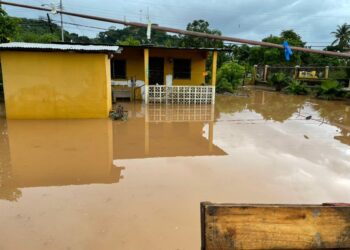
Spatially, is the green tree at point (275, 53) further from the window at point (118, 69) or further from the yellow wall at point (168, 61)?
the window at point (118, 69)

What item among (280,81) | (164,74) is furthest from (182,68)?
(280,81)

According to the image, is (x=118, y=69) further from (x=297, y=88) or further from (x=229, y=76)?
(x=297, y=88)

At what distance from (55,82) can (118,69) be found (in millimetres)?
6122

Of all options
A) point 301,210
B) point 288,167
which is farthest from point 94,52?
point 301,210

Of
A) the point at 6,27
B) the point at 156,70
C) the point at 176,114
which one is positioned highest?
the point at 6,27

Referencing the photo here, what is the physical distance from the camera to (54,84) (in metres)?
8.68

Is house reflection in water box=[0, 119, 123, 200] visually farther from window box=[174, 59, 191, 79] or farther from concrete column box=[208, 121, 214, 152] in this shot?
window box=[174, 59, 191, 79]

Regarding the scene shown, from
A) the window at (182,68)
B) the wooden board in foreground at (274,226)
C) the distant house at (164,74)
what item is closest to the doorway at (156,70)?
the distant house at (164,74)

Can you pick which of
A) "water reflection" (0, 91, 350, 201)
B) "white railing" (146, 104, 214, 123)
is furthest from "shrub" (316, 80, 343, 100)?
"white railing" (146, 104, 214, 123)

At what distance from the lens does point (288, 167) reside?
16.6 feet

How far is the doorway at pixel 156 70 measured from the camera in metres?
15.0

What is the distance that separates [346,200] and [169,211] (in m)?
2.55

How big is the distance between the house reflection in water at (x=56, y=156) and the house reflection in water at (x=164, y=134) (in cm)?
43

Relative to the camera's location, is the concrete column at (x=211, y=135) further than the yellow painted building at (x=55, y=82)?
No
